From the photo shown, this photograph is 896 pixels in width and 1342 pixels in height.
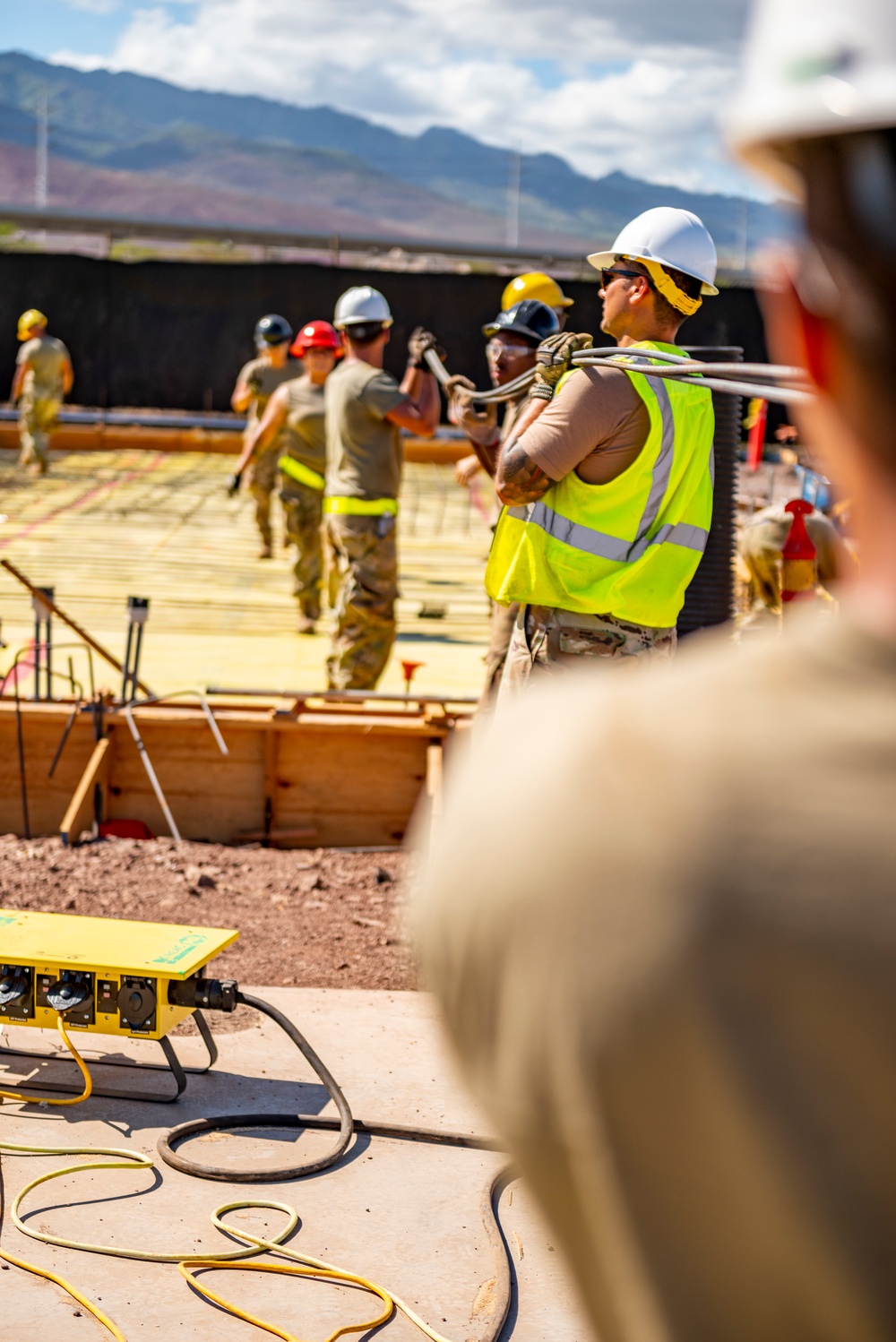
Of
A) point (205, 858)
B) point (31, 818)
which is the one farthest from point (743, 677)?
point (31, 818)

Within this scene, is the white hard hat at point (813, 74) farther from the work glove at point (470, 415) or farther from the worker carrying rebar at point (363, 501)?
the worker carrying rebar at point (363, 501)

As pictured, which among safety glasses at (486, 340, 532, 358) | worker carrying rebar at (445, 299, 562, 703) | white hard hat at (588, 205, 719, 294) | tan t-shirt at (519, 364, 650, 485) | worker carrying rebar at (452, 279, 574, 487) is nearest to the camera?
tan t-shirt at (519, 364, 650, 485)

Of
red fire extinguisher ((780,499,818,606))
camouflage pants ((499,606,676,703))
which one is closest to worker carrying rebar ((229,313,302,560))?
red fire extinguisher ((780,499,818,606))

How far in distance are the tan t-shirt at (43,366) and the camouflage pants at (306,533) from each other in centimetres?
867

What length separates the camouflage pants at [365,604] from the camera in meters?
7.89

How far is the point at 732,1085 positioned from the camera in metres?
0.70

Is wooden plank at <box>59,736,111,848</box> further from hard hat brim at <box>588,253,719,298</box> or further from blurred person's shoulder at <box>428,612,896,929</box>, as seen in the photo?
blurred person's shoulder at <box>428,612,896,929</box>

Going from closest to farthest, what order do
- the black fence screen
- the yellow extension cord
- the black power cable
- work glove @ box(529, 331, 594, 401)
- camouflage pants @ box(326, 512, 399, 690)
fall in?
the yellow extension cord < the black power cable < work glove @ box(529, 331, 594, 401) < camouflage pants @ box(326, 512, 399, 690) < the black fence screen

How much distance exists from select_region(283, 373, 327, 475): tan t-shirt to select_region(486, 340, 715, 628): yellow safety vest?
18.9ft

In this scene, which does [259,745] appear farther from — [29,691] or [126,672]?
[29,691]

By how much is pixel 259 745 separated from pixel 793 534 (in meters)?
2.45

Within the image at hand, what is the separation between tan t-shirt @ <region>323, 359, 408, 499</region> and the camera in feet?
25.3

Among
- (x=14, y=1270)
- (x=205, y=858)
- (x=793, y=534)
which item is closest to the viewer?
(x=14, y=1270)

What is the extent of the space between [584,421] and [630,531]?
1.20 ft
